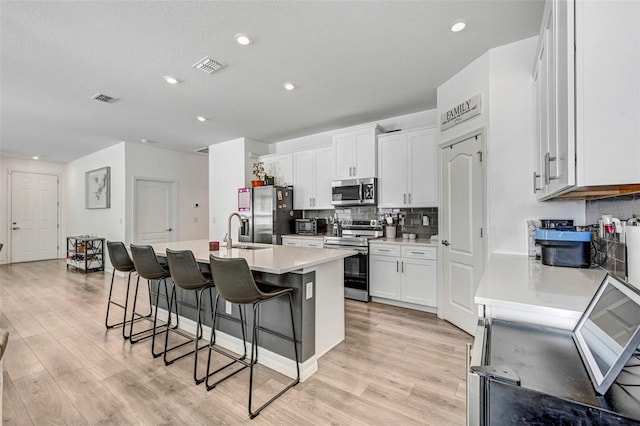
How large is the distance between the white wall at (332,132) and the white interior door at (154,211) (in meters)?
2.72

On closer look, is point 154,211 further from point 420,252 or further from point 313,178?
point 420,252

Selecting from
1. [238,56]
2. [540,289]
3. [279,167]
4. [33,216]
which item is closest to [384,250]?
[540,289]

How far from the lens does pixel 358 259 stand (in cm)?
406

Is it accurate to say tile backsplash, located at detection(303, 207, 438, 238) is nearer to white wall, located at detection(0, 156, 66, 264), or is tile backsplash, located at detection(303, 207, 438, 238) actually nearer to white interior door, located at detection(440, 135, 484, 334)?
white interior door, located at detection(440, 135, 484, 334)

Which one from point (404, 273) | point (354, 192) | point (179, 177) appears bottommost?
point (404, 273)

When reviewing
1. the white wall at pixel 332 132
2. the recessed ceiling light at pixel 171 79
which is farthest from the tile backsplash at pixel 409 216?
the recessed ceiling light at pixel 171 79

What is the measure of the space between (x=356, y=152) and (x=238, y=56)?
2.22m

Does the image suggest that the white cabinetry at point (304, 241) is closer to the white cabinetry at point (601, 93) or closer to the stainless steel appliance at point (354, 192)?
the stainless steel appliance at point (354, 192)

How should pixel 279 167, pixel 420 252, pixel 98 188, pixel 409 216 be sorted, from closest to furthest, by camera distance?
pixel 420 252
pixel 409 216
pixel 279 167
pixel 98 188

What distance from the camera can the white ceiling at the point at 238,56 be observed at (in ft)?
7.04

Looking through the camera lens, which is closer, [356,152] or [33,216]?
[356,152]

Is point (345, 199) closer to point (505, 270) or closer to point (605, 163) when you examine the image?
point (505, 270)

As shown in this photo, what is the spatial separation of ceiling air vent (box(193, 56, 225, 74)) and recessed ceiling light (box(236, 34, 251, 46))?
46 centimetres

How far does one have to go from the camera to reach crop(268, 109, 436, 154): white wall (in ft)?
14.0
